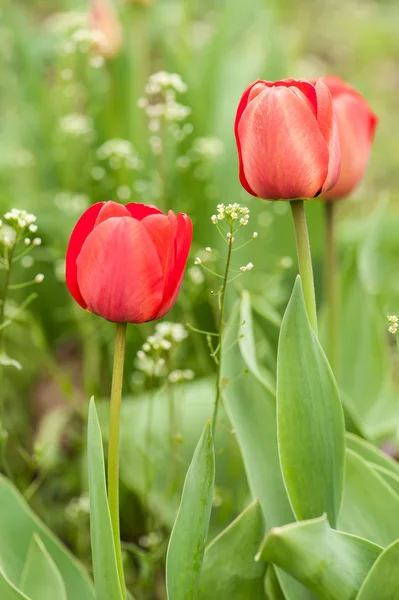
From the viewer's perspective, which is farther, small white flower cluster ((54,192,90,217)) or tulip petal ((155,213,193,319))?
small white flower cluster ((54,192,90,217))

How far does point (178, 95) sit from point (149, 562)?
1.02 m

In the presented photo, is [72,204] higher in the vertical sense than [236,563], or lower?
higher

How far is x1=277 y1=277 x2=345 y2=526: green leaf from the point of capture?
2.37ft

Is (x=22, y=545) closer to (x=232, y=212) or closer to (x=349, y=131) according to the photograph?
(x=232, y=212)

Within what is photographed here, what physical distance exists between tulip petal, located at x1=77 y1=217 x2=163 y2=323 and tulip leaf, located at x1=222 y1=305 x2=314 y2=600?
0.51 ft

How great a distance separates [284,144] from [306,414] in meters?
0.23

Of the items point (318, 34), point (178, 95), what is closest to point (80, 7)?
point (178, 95)

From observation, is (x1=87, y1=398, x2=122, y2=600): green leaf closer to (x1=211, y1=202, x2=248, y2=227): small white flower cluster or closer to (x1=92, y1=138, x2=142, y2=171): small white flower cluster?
(x1=211, y1=202, x2=248, y2=227): small white flower cluster

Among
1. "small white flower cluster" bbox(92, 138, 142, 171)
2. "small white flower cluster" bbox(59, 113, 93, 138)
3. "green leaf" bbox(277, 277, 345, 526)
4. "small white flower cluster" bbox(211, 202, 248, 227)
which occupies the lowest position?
"green leaf" bbox(277, 277, 345, 526)

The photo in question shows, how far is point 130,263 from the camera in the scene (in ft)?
2.16

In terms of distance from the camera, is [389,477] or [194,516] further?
[389,477]

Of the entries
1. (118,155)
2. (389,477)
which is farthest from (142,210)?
(118,155)

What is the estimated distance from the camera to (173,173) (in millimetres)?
1699

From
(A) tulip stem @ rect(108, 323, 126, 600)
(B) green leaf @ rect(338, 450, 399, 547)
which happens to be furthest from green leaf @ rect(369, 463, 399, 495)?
(A) tulip stem @ rect(108, 323, 126, 600)
